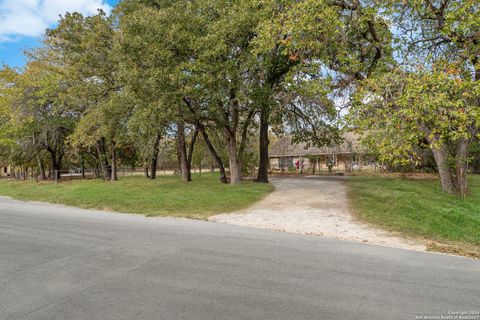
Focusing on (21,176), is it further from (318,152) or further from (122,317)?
(122,317)

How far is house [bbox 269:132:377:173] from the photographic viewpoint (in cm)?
3042

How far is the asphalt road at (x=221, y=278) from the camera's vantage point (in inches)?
134

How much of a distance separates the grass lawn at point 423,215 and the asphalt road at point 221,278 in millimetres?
2038

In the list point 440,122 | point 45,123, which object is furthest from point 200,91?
point 45,123

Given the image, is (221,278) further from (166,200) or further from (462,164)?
(462,164)

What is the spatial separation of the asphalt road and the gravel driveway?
0.85 metres

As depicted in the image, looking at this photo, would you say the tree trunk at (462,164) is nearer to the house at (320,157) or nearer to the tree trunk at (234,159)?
the tree trunk at (234,159)

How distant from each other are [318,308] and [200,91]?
11.2m

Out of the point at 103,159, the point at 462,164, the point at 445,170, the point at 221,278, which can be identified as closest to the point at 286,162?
the point at 103,159

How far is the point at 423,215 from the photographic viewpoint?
9047 mm

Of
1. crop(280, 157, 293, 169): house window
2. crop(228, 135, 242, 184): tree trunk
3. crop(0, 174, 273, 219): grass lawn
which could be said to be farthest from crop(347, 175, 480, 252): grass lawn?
crop(280, 157, 293, 169): house window

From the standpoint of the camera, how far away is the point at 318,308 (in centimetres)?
342

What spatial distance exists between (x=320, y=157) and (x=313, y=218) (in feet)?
82.9

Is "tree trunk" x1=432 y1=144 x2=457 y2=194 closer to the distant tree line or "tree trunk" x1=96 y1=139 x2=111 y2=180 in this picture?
the distant tree line
